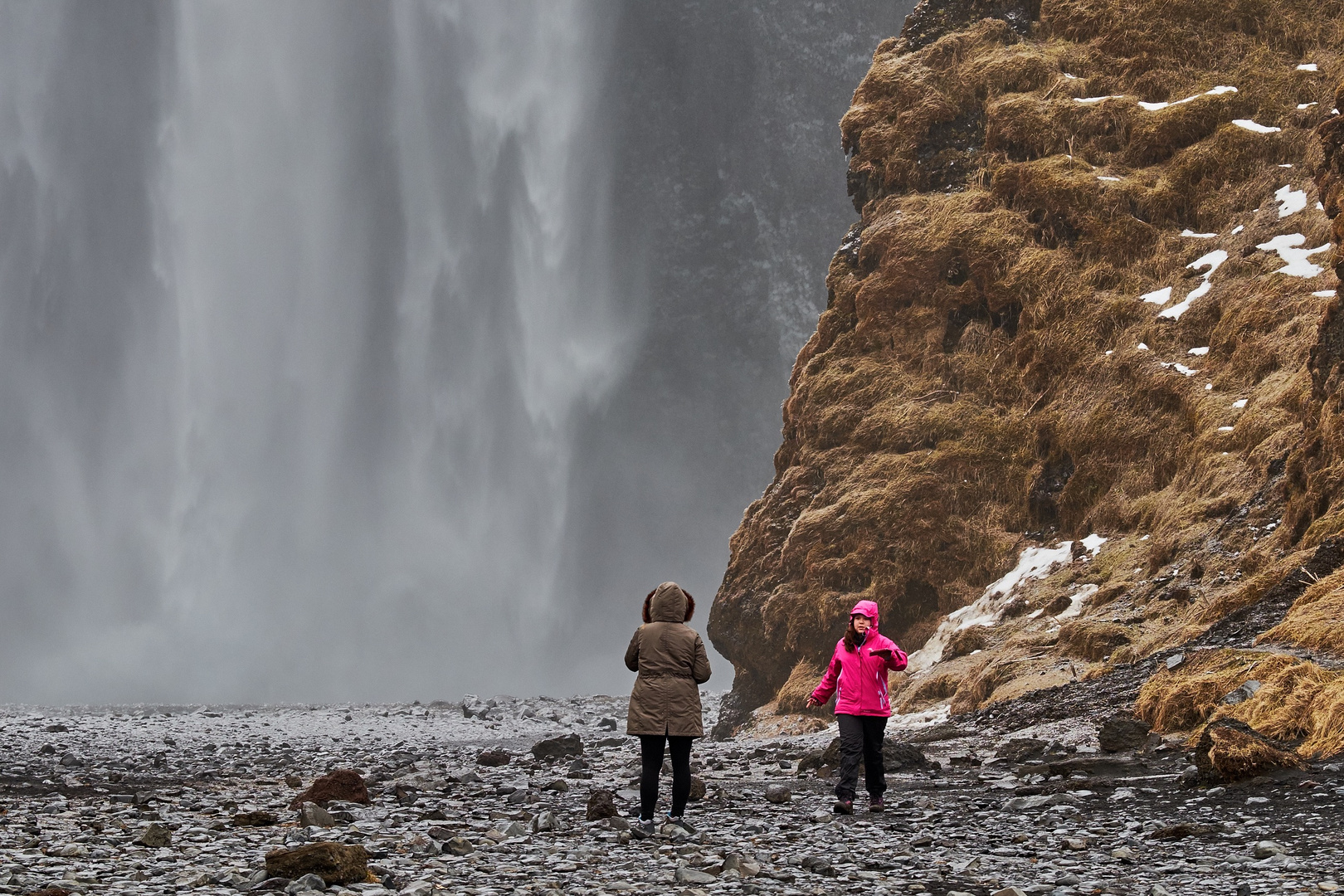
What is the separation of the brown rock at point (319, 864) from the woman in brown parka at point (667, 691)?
2773 millimetres

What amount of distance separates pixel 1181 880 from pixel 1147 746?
5.75 metres

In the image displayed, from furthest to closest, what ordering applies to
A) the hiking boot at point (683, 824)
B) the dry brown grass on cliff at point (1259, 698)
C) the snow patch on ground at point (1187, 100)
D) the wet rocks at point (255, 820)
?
the snow patch on ground at point (1187, 100)
the dry brown grass on cliff at point (1259, 698)
the wet rocks at point (255, 820)
the hiking boot at point (683, 824)

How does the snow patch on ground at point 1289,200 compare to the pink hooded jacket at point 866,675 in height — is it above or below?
above

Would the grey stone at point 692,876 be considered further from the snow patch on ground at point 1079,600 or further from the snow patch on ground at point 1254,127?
the snow patch on ground at point 1254,127

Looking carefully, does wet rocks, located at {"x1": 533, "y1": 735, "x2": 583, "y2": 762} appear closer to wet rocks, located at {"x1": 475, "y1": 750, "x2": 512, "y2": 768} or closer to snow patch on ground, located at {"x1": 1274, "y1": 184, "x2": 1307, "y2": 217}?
wet rocks, located at {"x1": 475, "y1": 750, "x2": 512, "y2": 768}

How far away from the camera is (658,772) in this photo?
9.07 m

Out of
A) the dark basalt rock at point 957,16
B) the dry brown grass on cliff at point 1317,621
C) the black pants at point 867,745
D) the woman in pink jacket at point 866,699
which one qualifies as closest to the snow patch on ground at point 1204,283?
the dark basalt rock at point 957,16

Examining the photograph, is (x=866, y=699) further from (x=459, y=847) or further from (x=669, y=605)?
(x=459, y=847)

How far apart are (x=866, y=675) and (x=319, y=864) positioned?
5.03m

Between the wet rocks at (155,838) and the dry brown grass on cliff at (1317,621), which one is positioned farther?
the dry brown grass on cliff at (1317,621)

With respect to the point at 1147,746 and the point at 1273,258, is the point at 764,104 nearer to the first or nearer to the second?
the point at 1273,258

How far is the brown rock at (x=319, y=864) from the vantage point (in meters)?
6.61

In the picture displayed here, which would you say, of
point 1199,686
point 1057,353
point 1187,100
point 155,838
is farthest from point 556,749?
point 1187,100

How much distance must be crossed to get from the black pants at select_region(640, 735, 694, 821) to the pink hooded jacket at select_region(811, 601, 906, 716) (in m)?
1.43
